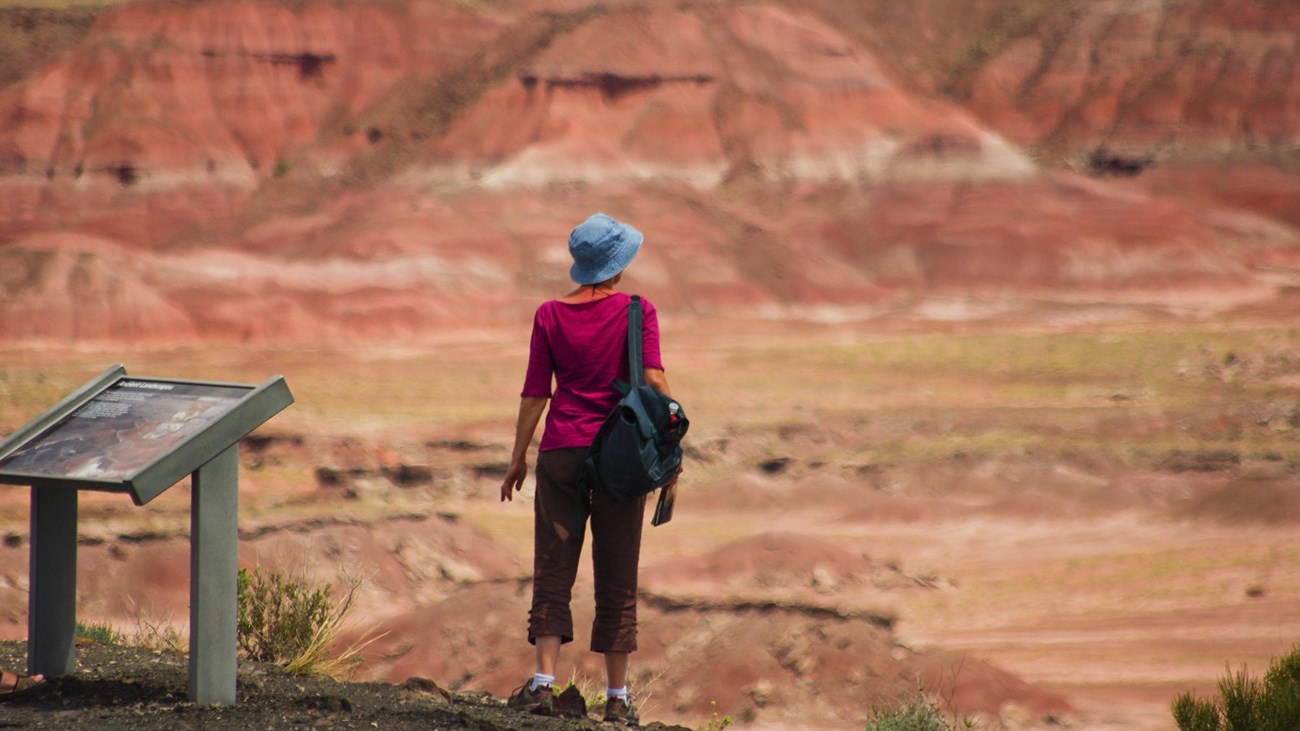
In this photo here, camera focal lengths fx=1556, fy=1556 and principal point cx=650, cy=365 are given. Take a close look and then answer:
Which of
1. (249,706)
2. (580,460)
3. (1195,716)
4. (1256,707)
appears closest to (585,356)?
(580,460)

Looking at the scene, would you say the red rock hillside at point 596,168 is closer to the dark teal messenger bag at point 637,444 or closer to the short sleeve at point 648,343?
the short sleeve at point 648,343

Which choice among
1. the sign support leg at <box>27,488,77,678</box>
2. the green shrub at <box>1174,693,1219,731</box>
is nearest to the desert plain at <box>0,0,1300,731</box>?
the green shrub at <box>1174,693,1219,731</box>

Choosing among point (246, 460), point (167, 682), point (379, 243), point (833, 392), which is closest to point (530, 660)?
point (167, 682)

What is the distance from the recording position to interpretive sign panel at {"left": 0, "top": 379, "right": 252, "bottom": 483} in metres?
5.20

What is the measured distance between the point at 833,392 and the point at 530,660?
22.9 metres

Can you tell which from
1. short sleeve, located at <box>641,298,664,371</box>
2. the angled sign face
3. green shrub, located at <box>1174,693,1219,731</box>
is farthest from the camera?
green shrub, located at <box>1174,693,1219,731</box>

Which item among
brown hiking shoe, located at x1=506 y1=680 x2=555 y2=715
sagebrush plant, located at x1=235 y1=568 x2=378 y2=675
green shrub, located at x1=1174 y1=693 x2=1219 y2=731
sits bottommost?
green shrub, located at x1=1174 y1=693 x2=1219 y2=731

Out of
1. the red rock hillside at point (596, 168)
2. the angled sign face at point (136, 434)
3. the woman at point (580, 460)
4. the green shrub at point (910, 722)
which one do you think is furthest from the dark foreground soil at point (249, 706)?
the red rock hillside at point (596, 168)

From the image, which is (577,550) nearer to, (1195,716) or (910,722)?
(910,722)

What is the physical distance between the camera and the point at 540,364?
5.73 m

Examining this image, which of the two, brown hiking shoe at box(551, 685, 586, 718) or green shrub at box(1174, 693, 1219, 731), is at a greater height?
brown hiking shoe at box(551, 685, 586, 718)

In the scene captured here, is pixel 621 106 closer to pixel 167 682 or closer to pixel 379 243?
pixel 379 243

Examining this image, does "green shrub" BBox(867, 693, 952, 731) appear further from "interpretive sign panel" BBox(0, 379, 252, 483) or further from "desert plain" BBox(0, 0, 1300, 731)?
"interpretive sign panel" BBox(0, 379, 252, 483)

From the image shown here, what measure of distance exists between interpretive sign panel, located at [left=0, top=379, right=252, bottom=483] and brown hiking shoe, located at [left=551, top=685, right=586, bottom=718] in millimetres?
1575
